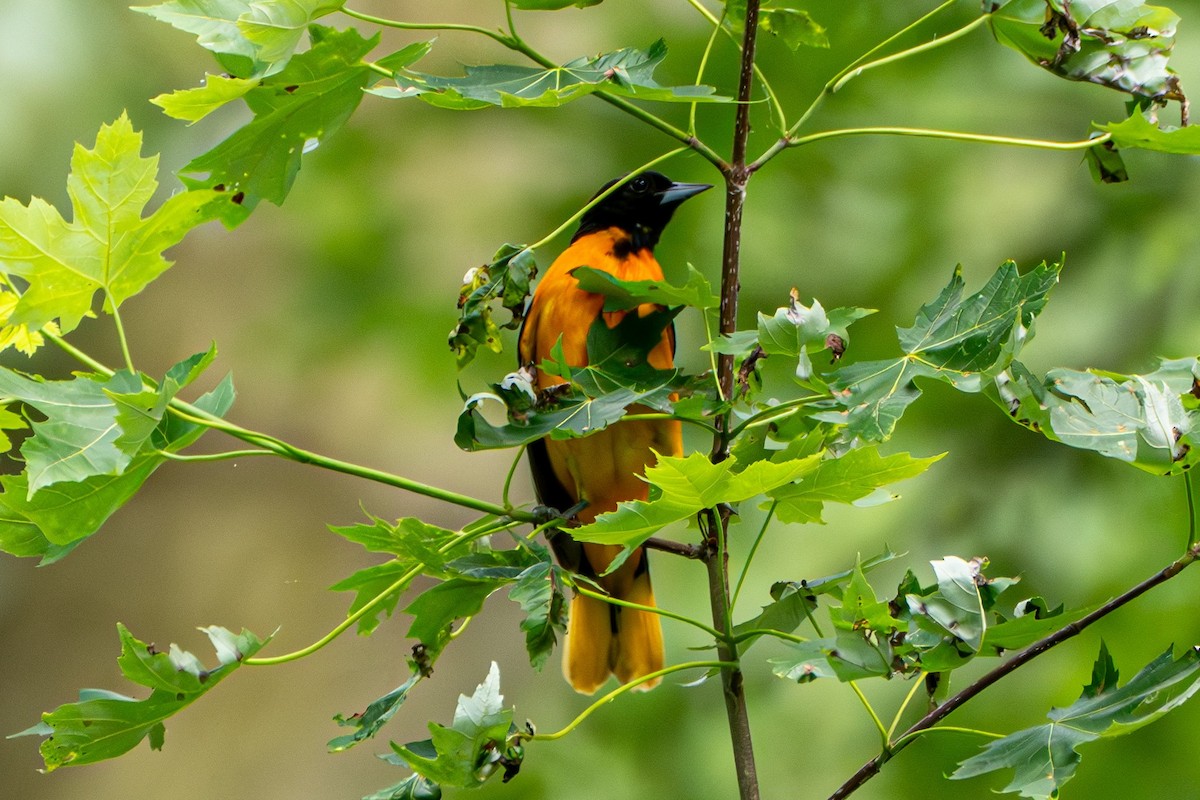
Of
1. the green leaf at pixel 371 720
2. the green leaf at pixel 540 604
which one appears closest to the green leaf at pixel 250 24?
the green leaf at pixel 540 604

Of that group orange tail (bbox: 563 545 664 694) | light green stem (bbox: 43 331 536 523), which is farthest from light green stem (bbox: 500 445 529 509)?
orange tail (bbox: 563 545 664 694)

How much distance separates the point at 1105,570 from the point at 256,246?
3.59 metres

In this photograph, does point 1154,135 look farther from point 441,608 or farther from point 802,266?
point 802,266

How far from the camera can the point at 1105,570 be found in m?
2.86

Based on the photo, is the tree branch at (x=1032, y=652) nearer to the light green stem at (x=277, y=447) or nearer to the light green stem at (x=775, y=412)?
the light green stem at (x=775, y=412)

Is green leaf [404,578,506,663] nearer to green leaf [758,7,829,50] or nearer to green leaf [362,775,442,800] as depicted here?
green leaf [362,775,442,800]

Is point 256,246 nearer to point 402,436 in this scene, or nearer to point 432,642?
point 402,436

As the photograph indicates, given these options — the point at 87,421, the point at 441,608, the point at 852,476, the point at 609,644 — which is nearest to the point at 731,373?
the point at 852,476

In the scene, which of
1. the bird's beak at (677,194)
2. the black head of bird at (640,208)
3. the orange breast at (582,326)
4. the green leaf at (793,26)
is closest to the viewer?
the green leaf at (793,26)

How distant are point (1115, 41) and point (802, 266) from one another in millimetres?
2049

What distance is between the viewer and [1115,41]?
1299 millimetres

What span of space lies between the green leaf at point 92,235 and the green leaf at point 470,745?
21.0 inches

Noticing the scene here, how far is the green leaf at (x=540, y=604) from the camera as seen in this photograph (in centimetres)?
127

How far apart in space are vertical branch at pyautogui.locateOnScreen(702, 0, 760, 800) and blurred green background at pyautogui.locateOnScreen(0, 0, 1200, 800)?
1.37 meters
